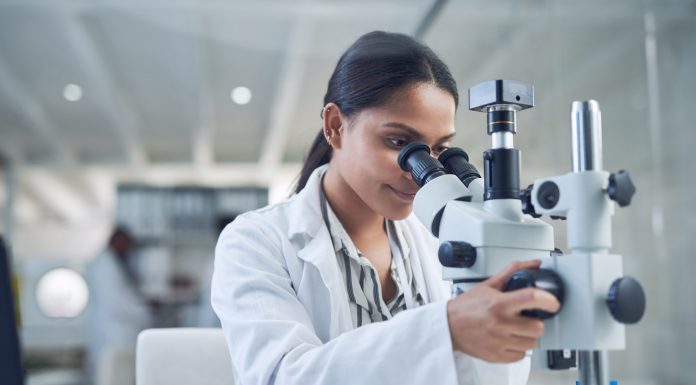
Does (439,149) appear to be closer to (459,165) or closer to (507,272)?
(459,165)

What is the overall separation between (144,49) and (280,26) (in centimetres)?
102

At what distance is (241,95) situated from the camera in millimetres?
5633

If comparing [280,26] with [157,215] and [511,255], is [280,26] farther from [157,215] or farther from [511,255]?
[511,255]

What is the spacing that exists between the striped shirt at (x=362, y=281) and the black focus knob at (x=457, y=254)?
0.43 m

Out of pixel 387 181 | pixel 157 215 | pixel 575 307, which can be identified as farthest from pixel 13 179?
pixel 575 307

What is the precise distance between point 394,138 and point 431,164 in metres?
0.20

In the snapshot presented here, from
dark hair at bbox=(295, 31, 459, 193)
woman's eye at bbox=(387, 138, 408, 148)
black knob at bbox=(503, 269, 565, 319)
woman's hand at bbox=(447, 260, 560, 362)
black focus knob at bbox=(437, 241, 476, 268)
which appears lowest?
woman's hand at bbox=(447, 260, 560, 362)

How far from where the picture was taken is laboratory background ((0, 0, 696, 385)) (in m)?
2.98

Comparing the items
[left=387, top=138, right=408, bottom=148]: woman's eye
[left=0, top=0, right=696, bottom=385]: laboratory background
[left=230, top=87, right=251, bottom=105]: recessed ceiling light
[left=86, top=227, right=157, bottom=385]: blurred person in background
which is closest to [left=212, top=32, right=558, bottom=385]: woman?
[left=387, top=138, right=408, bottom=148]: woman's eye

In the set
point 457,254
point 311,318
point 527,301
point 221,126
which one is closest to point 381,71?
point 311,318

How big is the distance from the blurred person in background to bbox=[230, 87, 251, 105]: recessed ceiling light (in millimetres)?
1507

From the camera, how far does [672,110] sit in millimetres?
3084

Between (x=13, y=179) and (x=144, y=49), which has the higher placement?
(x=144, y=49)

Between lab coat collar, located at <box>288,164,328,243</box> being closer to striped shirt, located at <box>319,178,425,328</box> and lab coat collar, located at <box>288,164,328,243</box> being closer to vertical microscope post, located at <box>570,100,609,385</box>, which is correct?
striped shirt, located at <box>319,178,425,328</box>
